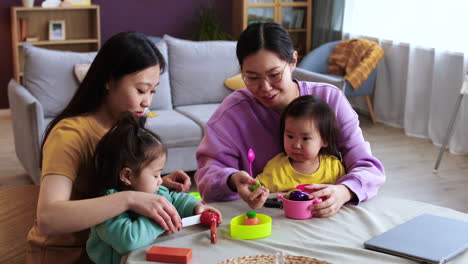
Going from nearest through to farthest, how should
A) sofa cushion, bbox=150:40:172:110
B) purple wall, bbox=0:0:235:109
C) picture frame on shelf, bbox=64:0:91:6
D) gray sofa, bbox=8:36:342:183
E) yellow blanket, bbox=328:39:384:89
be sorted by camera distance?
gray sofa, bbox=8:36:342:183 < sofa cushion, bbox=150:40:172:110 < yellow blanket, bbox=328:39:384:89 < picture frame on shelf, bbox=64:0:91:6 < purple wall, bbox=0:0:235:109

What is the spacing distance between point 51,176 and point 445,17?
13.5 feet

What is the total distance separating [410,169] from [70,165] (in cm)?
316

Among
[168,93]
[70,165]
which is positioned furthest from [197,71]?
[70,165]

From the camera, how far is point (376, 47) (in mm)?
5254

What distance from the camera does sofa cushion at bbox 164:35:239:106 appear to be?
13.9 feet

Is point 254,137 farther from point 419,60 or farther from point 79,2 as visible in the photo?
point 79,2

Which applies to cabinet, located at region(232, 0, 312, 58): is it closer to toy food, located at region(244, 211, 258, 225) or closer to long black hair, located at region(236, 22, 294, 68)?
long black hair, located at region(236, 22, 294, 68)

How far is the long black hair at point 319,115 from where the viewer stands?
175cm

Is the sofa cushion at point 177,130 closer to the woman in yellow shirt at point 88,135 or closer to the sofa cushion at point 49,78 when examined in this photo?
the sofa cushion at point 49,78

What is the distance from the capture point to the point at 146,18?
6445mm

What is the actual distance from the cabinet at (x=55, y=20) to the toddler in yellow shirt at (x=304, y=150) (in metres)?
4.52

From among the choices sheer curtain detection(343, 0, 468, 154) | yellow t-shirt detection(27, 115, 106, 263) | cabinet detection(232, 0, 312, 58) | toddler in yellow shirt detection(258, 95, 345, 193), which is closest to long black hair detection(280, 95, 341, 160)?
toddler in yellow shirt detection(258, 95, 345, 193)

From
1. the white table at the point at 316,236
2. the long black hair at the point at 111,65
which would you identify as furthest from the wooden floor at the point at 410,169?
the long black hair at the point at 111,65

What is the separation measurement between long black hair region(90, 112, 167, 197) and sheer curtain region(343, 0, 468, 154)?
3689mm
